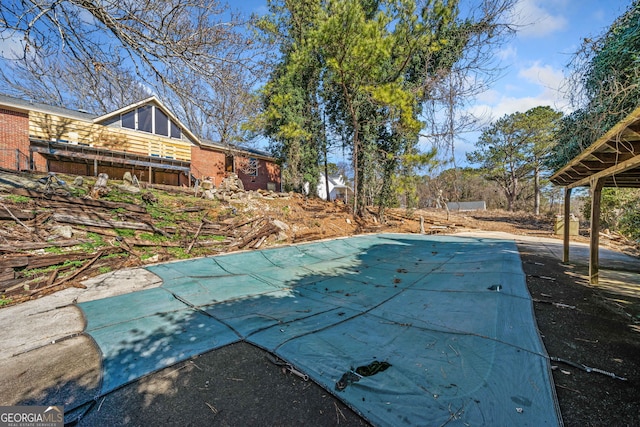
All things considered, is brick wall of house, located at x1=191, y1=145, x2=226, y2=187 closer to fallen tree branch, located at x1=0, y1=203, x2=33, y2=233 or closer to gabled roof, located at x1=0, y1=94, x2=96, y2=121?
gabled roof, located at x1=0, y1=94, x2=96, y2=121

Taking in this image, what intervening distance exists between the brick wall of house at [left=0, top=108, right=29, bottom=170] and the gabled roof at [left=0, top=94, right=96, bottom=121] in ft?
1.17

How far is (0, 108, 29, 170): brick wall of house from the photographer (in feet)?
35.5

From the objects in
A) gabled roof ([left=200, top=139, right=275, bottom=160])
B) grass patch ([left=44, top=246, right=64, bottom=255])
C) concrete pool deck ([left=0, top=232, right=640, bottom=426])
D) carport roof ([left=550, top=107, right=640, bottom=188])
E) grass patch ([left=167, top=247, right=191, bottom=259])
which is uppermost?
gabled roof ([left=200, top=139, right=275, bottom=160])

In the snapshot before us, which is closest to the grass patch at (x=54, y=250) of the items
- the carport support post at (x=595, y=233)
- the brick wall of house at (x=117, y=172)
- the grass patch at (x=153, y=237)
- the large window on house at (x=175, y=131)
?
the grass patch at (x=153, y=237)

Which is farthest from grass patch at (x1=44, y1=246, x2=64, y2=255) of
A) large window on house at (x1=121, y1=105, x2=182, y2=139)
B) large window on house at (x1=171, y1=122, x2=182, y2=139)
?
large window on house at (x1=171, y1=122, x2=182, y2=139)

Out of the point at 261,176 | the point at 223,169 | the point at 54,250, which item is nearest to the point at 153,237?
the point at 54,250

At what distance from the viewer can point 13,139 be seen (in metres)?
11.0

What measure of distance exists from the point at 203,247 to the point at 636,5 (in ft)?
33.2

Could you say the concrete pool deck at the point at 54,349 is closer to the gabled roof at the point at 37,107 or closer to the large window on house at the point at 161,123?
the gabled roof at the point at 37,107

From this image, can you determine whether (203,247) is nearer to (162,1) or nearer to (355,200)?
(162,1)

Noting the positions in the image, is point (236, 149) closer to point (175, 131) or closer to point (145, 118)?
point (175, 131)

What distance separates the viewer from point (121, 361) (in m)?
2.33

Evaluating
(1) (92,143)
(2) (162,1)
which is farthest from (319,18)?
(1) (92,143)

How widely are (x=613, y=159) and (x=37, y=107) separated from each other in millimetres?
19189
